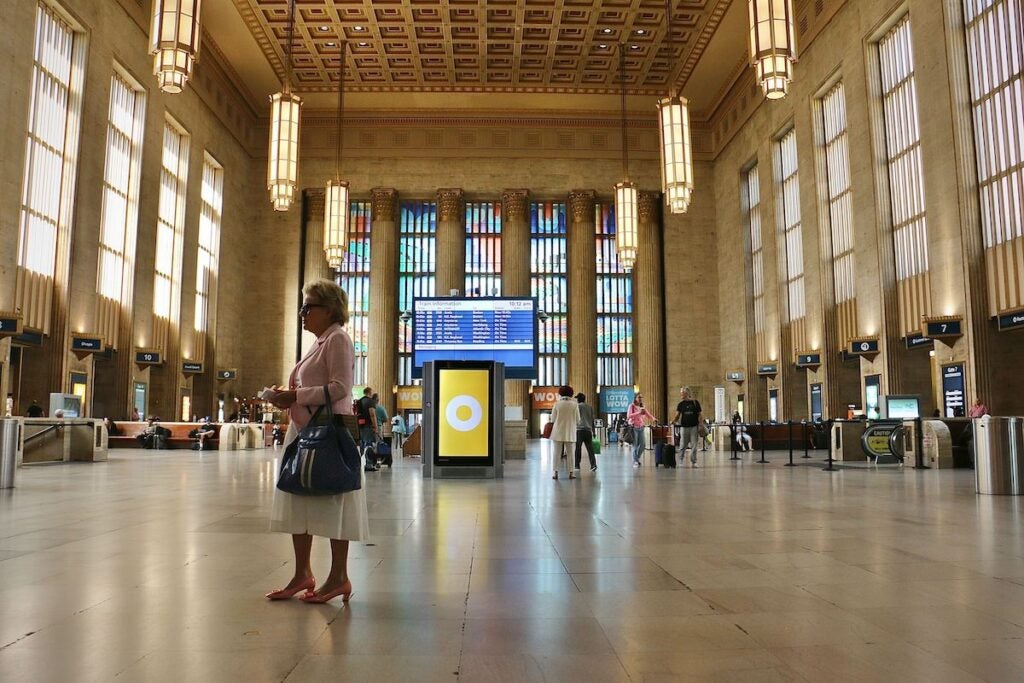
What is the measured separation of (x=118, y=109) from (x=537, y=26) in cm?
1464

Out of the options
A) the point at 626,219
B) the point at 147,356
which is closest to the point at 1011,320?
the point at 626,219

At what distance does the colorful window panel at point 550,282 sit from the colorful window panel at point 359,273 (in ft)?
25.2

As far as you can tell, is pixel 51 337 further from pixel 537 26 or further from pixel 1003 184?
pixel 1003 184

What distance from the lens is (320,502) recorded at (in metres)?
3.32

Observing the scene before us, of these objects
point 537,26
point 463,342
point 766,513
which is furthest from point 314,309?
point 537,26

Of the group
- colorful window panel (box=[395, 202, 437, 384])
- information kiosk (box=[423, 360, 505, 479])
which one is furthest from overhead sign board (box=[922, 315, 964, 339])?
colorful window panel (box=[395, 202, 437, 384])

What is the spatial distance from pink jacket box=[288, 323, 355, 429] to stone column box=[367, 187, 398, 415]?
2978cm

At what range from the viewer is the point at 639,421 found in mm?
14484

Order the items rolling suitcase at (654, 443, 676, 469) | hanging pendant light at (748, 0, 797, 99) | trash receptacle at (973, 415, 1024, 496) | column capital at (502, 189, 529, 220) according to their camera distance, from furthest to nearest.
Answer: column capital at (502, 189, 529, 220) < rolling suitcase at (654, 443, 676, 469) < hanging pendant light at (748, 0, 797, 99) < trash receptacle at (973, 415, 1024, 496)

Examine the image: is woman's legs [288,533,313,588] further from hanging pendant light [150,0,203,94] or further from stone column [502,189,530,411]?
stone column [502,189,530,411]

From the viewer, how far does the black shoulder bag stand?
126 inches

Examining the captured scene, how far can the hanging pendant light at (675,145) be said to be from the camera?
17094mm

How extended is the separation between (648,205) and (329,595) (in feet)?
109

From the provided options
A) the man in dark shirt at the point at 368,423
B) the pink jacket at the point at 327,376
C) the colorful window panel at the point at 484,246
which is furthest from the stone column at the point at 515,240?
the pink jacket at the point at 327,376
